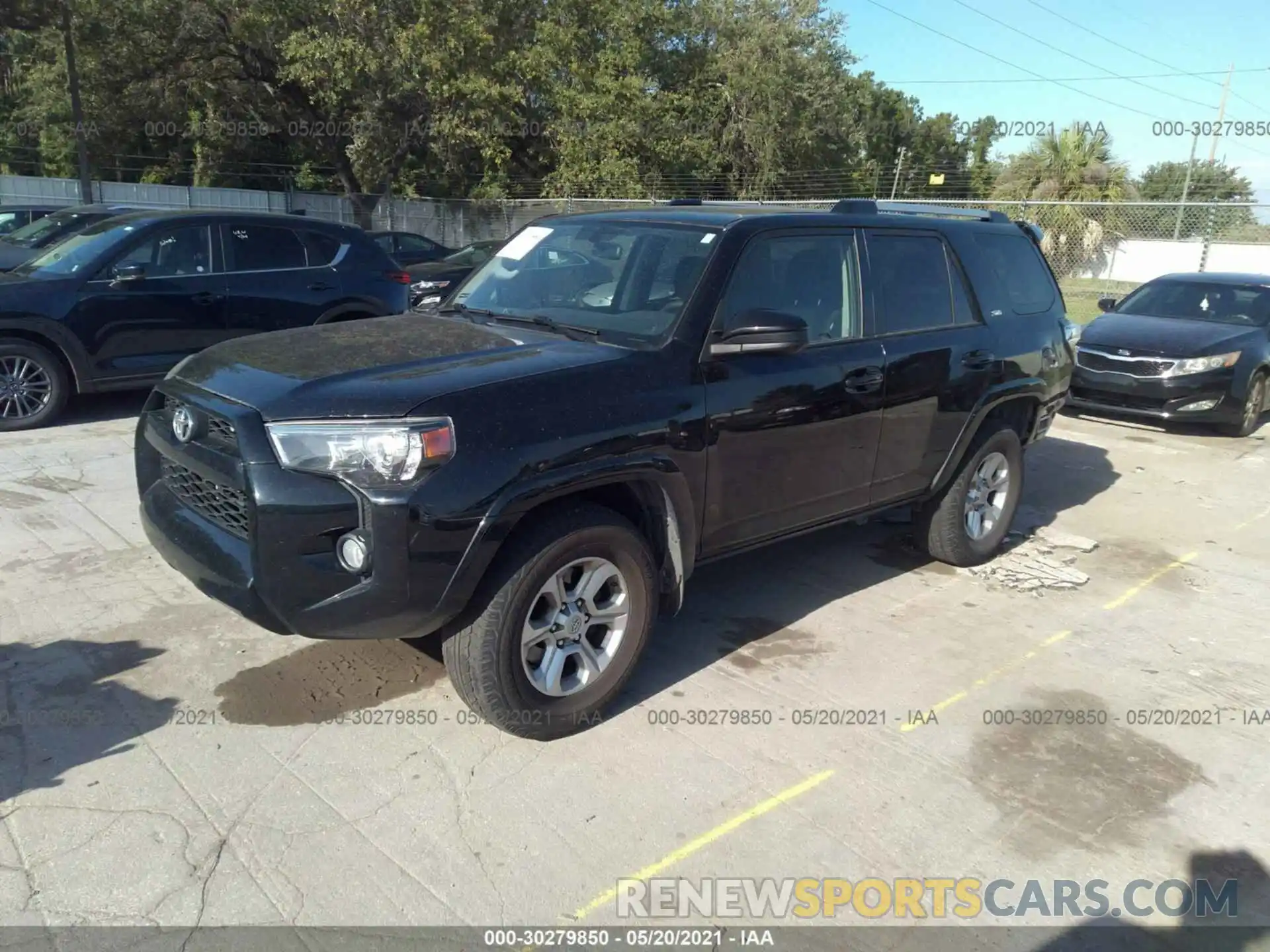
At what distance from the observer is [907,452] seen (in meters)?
4.95

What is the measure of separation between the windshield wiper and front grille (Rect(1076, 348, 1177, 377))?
7.38m

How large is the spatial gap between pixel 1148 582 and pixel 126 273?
25.3 ft

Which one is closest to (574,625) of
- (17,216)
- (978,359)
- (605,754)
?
(605,754)

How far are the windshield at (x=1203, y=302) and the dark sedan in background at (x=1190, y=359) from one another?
1 cm

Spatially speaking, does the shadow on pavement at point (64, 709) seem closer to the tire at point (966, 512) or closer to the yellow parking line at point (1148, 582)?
the tire at point (966, 512)

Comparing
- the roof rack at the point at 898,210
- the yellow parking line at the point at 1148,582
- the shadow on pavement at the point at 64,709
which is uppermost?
the roof rack at the point at 898,210

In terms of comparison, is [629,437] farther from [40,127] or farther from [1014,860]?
[40,127]

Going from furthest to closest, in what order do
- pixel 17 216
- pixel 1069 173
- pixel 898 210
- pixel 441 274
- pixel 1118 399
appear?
pixel 1069 173
pixel 441 274
pixel 17 216
pixel 1118 399
pixel 898 210

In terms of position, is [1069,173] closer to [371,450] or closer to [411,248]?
[411,248]

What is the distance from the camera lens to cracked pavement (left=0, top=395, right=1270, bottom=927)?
2879 millimetres

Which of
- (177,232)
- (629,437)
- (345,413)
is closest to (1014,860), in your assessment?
(629,437)

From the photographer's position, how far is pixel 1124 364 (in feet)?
31.9

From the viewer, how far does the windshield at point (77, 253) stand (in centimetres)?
770

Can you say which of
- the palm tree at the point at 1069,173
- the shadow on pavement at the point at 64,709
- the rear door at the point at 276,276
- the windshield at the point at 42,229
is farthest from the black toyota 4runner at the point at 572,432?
the palm tree at the point at 1069,173
